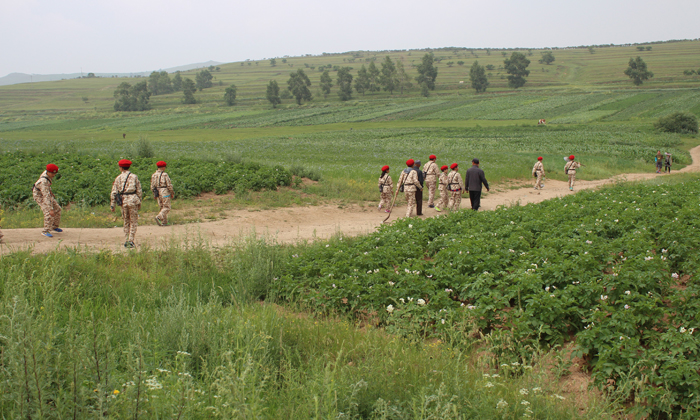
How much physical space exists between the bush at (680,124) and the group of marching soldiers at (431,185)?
160 ft

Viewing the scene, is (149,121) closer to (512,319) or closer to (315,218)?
(315,218)

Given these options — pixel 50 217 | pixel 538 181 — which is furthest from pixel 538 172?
pixel 50 217

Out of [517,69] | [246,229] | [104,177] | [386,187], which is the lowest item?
[246,229]

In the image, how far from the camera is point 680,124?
5184cm

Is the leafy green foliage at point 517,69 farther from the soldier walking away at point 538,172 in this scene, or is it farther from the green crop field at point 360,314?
the green crop field at point 360,314

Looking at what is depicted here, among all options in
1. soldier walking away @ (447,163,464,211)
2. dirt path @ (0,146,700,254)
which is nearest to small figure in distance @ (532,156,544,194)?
dirt path @ (0,146,700,254)

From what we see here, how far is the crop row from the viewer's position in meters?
4.87

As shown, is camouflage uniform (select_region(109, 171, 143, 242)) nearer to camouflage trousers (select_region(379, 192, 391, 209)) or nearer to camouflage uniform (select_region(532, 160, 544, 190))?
camouflage trousers (select_region(379, 192, 391, 209))

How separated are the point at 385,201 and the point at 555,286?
1076cm

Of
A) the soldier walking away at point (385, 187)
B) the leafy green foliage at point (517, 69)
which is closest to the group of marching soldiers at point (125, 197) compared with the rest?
the soldier walking away at point (385, 187)

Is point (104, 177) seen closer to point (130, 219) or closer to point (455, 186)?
point (130, 219)

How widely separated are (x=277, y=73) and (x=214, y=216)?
195 meters

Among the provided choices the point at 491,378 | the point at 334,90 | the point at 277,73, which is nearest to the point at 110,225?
the point at 491,378

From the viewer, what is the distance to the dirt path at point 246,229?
35.1 ft
